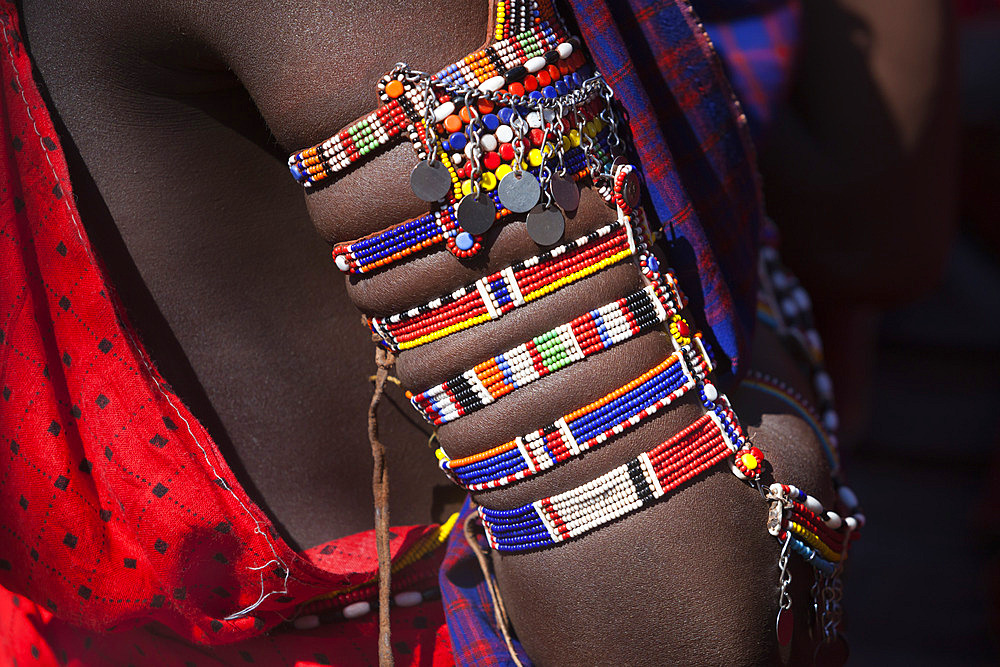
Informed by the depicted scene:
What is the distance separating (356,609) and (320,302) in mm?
352

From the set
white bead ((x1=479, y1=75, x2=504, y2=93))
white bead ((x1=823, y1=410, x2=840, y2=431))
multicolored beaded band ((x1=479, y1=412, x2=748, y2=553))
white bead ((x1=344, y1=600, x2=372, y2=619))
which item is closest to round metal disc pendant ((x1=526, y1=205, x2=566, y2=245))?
white bead ((x1=479, y1=75, x2=504, y2=93))

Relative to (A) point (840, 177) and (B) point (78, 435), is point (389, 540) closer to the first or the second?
(B) point (78, 435)

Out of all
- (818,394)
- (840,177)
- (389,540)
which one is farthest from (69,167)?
(840,177)

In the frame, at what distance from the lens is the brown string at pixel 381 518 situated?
0.87 meters

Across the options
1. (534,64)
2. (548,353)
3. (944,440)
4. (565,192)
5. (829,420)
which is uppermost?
(534,64)

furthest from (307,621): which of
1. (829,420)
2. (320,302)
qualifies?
(829,420)

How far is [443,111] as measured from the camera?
683mm

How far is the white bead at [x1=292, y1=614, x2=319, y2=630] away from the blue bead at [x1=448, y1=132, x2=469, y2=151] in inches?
22.2

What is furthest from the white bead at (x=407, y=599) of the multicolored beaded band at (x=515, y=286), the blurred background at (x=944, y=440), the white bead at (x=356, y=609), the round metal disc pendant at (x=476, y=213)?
the blurred background at (x=944, y=440)

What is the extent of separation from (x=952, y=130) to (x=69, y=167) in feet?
6.12

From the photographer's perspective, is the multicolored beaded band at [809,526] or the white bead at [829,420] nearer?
the multicolored beaded band at [809,526]

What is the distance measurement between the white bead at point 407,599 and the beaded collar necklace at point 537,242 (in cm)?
25

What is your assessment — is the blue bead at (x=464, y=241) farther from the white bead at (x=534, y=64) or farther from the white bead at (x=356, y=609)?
the white bead at (x=356, y=609)

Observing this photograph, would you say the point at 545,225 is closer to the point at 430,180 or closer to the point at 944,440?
the point at 430,180
